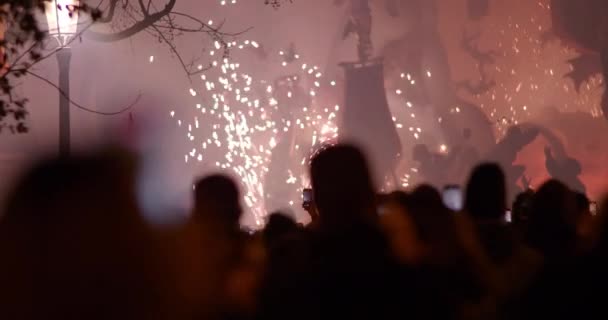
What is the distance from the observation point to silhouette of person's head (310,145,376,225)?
369 cm

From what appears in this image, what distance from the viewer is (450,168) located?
34281mm

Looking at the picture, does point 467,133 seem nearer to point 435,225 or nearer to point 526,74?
point 526,74

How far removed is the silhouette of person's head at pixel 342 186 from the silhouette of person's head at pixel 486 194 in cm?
234

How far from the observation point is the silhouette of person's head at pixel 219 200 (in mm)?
4641

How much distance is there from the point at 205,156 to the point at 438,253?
101 ft

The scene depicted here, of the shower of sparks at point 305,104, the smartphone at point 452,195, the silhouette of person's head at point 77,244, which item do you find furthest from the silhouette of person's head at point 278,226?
the shower of sparks at point 305,104

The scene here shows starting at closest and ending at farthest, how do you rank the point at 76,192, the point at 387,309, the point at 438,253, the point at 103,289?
the point at 76,192
the point at 103,289
the point at 387,309
the point at 438,253

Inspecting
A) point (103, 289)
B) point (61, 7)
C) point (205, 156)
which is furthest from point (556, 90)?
point (103, 289)

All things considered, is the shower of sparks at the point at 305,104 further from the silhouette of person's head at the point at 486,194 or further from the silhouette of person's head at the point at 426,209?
the silhouette of person's head at the point at 426,209

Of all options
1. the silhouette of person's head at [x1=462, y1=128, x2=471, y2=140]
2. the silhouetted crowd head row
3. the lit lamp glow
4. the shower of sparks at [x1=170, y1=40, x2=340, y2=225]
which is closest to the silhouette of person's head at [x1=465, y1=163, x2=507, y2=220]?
the silhouetted crowd head row

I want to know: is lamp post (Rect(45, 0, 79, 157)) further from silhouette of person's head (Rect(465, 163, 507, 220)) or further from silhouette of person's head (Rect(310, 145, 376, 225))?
silhouette of person's head (Rect(310, 145, 376, 225))

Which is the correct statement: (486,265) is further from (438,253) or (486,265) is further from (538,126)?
(538,126)

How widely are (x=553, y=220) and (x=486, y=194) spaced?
110 cm

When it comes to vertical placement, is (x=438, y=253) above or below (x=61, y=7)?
below
